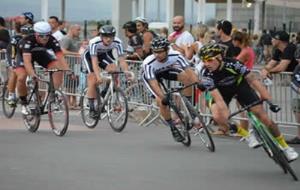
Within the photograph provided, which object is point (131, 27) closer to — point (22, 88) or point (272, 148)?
point (22, 88)

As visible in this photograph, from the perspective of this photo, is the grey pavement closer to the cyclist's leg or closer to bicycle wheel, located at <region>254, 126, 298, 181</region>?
bicycle wheel, located at <region>254, 126, 298, 181</region>

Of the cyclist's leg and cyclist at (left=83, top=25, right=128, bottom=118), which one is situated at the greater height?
cyclist at (left=83, top=25, right=128, bottom=118)

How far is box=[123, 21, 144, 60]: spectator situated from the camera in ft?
50.3

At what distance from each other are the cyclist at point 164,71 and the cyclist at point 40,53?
1881 mm

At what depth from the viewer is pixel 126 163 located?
31.3 feet

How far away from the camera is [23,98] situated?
41.5 ft

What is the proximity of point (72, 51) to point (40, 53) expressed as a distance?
5.14 meters

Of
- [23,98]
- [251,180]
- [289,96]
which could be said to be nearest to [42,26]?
[23,98]

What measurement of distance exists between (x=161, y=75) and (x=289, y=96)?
90.6 inches

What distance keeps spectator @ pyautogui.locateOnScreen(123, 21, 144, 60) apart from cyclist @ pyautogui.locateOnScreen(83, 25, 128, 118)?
2.08 meters

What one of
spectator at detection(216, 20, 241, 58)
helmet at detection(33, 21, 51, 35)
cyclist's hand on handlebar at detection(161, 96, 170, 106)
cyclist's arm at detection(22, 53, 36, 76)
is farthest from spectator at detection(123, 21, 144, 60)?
cyclist's hand on handlebar at detection(161, 96, 170, 106)

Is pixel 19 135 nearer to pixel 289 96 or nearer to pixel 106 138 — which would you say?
pixel 106 138

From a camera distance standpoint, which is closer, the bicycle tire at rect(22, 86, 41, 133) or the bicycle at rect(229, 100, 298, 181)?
the bicycle at rect(229, 100, 298, 181)

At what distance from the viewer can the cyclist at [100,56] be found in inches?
493
